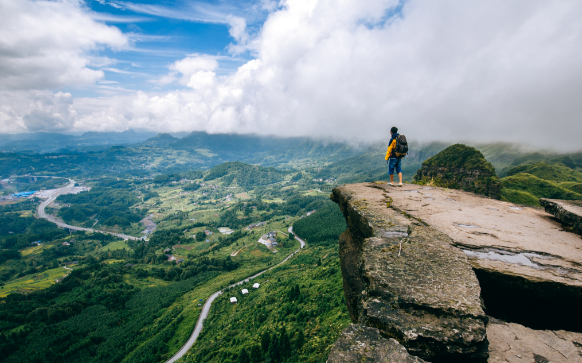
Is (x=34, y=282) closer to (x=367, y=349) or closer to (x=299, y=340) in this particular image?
(x=299, y=340)

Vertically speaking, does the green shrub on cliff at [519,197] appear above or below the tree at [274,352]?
above

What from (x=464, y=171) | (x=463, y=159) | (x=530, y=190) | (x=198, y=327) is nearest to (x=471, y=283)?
(x=464, y=171)

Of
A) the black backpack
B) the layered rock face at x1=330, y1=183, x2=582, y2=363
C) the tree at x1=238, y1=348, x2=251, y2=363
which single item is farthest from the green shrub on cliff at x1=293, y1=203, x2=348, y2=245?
the layered rock face at x1=330, y1=183, x2=582, y2=363

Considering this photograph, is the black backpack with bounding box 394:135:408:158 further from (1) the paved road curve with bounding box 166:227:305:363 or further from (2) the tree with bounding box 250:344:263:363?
(1) the paved road curve with bounding box 166:227:305:363

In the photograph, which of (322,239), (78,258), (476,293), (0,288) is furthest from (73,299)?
(476,293)

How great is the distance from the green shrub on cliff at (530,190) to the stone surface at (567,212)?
5227cm

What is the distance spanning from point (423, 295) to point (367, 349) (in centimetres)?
178

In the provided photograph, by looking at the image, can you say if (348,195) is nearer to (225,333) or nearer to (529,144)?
(225,333)

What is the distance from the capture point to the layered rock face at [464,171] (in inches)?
1854

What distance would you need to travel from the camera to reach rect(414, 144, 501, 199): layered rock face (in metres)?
47.1

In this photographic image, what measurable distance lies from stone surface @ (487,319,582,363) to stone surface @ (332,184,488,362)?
0.81 metres

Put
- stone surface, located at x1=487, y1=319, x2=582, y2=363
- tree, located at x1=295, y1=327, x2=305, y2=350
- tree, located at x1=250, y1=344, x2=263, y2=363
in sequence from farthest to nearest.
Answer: tree, located at x1=250, y1=344, x2=263, y2=363, tree, located at x1=295, y1=327, x2=305, y2=350, stone surface, located at x1=487, y1=319, x2=582, y2=363

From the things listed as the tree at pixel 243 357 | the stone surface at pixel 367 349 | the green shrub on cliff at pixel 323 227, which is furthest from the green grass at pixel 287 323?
the green shrub on cliff at pixel 323 227

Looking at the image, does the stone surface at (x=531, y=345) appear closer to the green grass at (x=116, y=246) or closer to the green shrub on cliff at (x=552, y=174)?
the green shrub on cliff at (x=552, y=174)
